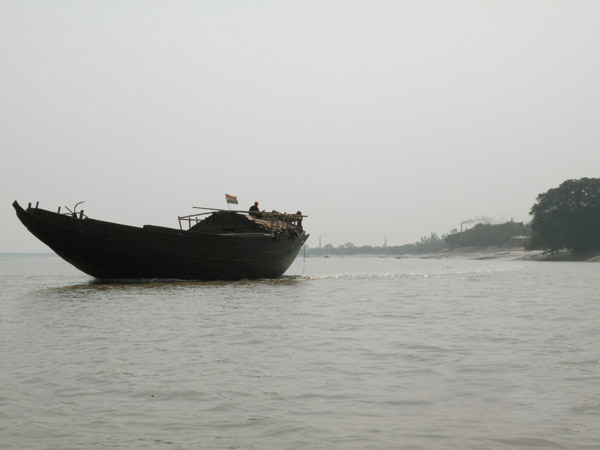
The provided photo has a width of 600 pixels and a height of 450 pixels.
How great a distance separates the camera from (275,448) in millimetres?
4223

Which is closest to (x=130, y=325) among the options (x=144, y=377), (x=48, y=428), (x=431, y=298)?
(x=144, y=377)

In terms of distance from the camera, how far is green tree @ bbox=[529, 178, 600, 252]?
287ft

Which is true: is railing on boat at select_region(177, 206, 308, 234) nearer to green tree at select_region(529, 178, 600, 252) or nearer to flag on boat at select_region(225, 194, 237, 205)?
flag on boat at select_region(225, 194, 237, 205)

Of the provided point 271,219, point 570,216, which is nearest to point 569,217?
point 570,216

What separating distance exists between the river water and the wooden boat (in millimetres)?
10823

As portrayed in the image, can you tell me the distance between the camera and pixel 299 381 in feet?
20.9

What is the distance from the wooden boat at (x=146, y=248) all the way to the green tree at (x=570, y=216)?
74.6 meters

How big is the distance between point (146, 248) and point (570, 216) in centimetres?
8047

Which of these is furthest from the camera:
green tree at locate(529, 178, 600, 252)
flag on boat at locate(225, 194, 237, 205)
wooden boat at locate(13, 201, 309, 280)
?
green tree at locate(529, 178, 600, 252)

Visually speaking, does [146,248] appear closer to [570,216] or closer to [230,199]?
[230,199]

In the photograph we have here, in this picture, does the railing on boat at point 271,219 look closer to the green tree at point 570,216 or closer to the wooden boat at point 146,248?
the wooden boat at point 146,248

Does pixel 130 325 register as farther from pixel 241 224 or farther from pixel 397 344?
pixel 241 224

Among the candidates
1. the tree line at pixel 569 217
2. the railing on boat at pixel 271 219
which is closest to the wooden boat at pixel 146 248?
the railing on boat at pixel 271 219

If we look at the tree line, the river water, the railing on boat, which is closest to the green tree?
the tree line
